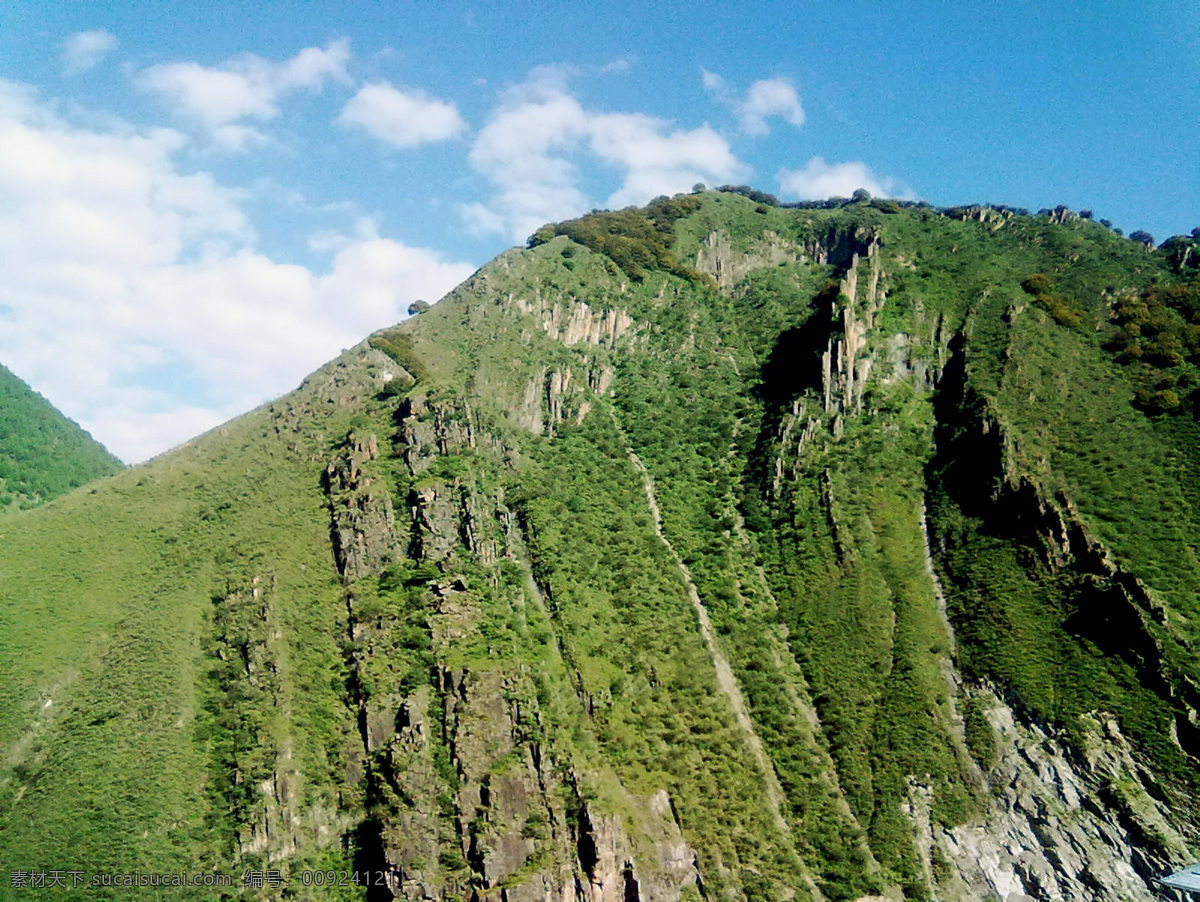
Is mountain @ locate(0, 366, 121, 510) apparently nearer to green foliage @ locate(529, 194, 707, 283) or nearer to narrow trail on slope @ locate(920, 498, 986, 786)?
green foliage @ locate(529, 194, 707, 283)

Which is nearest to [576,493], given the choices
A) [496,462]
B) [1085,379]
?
[496,462]

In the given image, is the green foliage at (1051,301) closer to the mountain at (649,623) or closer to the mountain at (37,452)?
the mountain at (649,623)

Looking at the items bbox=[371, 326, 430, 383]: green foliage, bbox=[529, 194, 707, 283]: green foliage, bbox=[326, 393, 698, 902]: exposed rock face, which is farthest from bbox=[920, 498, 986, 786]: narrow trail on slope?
bbox=[529, 194, 707, 283]: green foliage

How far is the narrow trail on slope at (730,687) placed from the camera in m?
67.8

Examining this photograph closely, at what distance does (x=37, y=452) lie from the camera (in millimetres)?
111750

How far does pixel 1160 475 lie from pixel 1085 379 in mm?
19564

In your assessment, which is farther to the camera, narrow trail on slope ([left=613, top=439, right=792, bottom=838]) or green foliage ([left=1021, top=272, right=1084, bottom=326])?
green foliage ([left=1021, top=272, right=1084, bottom=326])

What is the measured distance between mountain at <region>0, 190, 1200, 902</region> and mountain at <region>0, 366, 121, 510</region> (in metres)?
28.4

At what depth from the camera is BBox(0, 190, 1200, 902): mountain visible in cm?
5950

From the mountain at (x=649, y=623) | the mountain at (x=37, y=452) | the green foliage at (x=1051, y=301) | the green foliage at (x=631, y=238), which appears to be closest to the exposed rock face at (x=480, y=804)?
the mountain at (x=649, y=623)

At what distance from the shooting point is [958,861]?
6216 cm

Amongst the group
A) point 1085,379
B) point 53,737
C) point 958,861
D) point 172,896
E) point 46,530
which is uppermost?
point 1085,379

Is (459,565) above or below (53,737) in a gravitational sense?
above

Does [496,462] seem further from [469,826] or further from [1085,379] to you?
[1085,379]
